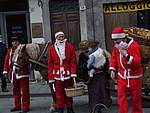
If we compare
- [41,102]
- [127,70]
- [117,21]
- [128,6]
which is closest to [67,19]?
[117,21]

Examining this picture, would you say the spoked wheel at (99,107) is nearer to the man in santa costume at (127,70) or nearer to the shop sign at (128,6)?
the man in santa costume at (127,70)

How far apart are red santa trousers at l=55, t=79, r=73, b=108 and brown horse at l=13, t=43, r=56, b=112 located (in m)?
0.71

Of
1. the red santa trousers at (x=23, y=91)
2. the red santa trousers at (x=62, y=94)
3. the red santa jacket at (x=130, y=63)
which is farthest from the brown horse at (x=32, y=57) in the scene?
the red santa jacket at (x=130, y=63)

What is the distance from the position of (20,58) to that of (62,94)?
1.43 metres

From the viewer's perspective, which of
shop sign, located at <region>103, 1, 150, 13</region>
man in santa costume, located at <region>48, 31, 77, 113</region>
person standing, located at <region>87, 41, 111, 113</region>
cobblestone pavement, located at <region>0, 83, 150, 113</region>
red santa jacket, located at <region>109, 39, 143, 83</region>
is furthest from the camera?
shop sign, located at <region>103, 1, 150, 13</region>

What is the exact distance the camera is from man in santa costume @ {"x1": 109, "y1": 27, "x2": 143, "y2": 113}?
878cm

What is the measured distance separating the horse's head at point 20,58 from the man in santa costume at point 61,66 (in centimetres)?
94

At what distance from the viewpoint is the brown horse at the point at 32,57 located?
11.0m

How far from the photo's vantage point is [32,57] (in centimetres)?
1107

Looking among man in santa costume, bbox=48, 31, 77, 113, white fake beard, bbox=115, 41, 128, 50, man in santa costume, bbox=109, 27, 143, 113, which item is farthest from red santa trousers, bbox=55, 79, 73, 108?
white fake beard, bbox=115, 41, 128, 50

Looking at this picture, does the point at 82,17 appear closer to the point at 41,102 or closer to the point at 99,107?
the point at 41,102

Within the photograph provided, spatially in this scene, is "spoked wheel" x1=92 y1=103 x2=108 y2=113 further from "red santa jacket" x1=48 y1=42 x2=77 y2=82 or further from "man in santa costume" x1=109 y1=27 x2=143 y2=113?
"man in santa costume" x1=109 y1=27 x2=143 y2=113

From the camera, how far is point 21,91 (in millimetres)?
11477

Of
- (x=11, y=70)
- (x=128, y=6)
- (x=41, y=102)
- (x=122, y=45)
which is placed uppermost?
(x=128, y=6)
